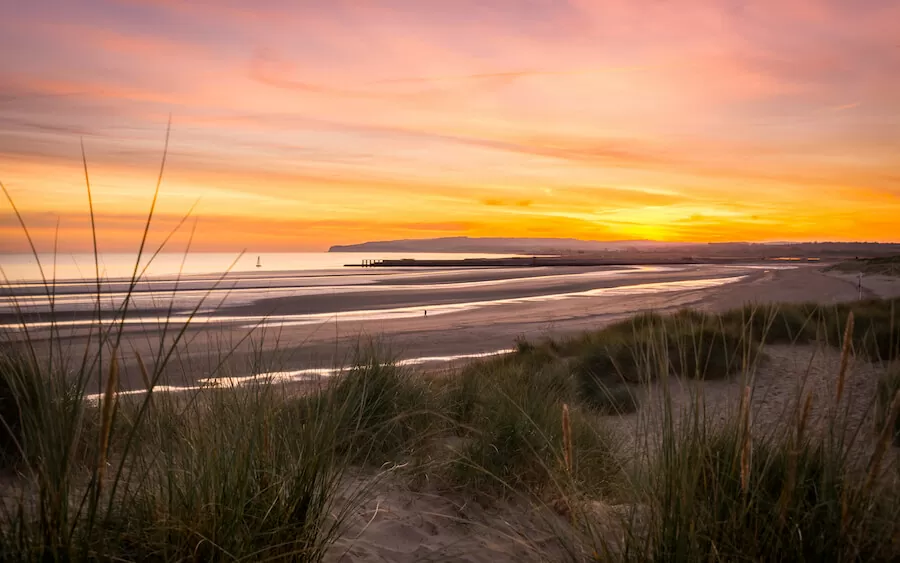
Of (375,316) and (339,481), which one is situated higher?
(339,481)

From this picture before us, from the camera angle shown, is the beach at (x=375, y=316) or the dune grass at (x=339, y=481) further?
the beach at (x=375, y=316)

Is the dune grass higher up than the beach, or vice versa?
the dune grass

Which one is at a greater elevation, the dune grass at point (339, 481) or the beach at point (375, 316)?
the dune grass at point (339, 481)

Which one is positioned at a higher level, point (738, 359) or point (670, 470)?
point (670, 470)

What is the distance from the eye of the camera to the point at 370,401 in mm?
5773

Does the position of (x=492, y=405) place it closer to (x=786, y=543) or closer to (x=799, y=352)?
(x=786, y=543)

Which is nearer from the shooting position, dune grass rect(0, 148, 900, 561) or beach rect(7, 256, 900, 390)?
dune grass rect(0, 148, 900, 561)

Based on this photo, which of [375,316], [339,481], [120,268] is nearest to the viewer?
[339,481]

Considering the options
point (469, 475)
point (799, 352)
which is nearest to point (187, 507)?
point (469, 475)

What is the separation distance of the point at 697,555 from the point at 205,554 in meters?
2.06

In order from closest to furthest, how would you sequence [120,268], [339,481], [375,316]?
[339,481]
[375,316]
[120,268]

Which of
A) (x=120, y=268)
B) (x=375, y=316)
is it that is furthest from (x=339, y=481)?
(x=120, y=268)

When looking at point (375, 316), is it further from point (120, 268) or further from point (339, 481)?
point (120, 268)

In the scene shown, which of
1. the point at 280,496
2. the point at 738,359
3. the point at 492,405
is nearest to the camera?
the point at 280,496
